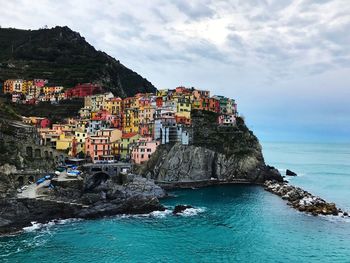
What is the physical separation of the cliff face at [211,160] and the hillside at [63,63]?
55.7m

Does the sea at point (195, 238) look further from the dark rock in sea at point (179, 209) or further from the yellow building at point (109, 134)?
the yellow building at point (109, 134)

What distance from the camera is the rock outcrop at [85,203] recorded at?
5697 centimetres

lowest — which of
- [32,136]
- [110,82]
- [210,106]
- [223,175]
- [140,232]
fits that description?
[140,232]

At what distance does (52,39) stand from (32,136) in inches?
3896

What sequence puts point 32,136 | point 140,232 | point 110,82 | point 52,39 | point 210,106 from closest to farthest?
1. point 140,232
2. point 32,136
3. point 210,106
4. point 110,82
5. point 52,39

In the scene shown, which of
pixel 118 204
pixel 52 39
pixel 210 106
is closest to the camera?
pixel 118 204

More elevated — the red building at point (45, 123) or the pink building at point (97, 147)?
the red building at point (45, 123)

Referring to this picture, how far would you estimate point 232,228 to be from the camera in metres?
58.3

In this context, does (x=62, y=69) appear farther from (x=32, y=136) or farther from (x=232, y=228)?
(x=232, y=228)

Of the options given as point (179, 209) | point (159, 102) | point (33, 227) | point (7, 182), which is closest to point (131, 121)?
point (159, 102)

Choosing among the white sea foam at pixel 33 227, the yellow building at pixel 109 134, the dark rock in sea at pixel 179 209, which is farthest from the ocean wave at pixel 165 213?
the yellow building at pixel 109 134

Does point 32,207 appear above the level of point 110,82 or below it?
below

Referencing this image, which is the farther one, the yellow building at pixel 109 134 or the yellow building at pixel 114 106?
the yellow building at pixel 114 106

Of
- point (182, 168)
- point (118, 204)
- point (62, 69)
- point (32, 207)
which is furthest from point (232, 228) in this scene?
point (62, 69)
